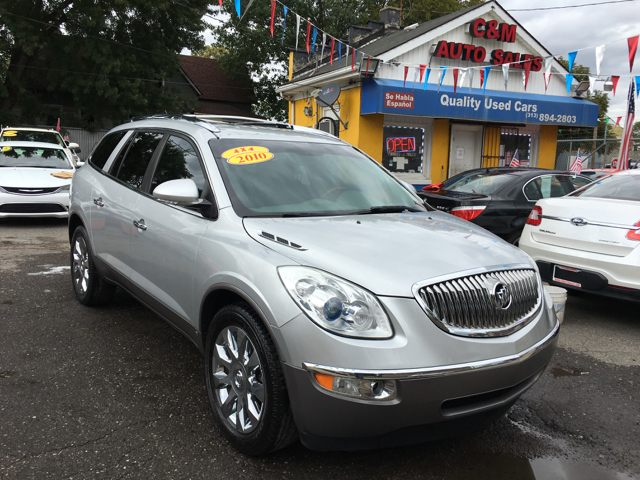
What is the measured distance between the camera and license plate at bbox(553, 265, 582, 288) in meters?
4.87

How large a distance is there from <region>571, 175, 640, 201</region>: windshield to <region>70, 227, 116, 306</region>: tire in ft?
15.9

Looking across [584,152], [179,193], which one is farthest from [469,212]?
[584,152]

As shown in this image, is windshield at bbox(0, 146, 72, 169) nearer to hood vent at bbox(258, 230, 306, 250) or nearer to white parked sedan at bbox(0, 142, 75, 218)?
white parked sedan at bbox(0, 142, 75, 218)

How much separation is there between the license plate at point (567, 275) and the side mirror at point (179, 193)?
11.8 feet

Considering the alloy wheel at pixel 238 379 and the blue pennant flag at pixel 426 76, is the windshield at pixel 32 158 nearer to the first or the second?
the blue pennant flag at pixel 426 76

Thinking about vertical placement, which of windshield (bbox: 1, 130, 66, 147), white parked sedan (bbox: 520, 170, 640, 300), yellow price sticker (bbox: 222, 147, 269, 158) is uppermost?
windshield (bbox: 1, 130, 66, 147)

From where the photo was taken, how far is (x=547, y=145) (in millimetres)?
17094

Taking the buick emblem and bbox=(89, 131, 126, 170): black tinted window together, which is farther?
bbox=(89, 131, 126, 170): black tinted window

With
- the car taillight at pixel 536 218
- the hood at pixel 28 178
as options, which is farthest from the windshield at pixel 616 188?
the hood at pixel 28 178

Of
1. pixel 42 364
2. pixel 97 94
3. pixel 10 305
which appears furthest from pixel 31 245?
pixel 97 94

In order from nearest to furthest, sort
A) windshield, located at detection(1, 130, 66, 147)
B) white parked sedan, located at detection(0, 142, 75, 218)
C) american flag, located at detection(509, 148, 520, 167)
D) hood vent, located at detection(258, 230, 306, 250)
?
hood vent, located at detection(258, 230, 306, 250) → white parked sedan, located at detection(0, 142, 75, 218) → windshield, located at detection(1, 130, 66, 147) → american flag, located at detection(509, 148, 520, 167)

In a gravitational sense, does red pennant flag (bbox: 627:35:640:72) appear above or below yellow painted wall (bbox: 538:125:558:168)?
above

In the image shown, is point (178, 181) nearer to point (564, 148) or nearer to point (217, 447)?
point (217, 447)

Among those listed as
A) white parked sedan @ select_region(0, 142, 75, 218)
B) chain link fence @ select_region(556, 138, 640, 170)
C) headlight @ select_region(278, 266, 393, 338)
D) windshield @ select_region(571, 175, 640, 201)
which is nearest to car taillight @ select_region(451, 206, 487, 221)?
windshield @ select_region(571, 175, 640, 201)
